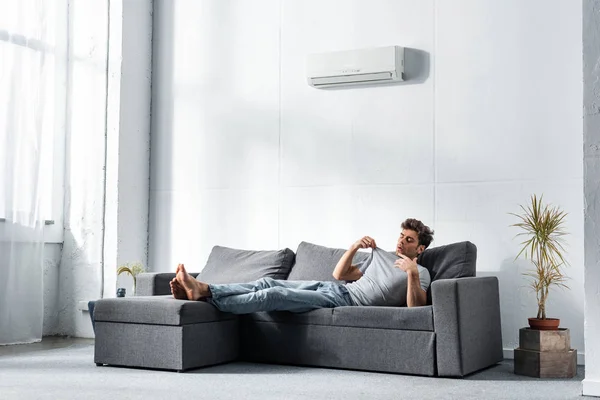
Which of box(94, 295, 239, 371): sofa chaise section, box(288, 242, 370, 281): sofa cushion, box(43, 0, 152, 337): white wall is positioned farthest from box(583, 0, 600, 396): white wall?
box(43, 0, 152, 337): white wall

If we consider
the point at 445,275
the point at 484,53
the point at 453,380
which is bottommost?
the point at 453,380

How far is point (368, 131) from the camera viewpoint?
20.2 feet

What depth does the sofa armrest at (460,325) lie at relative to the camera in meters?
4.66

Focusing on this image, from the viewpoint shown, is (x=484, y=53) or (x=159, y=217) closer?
(x=484, y=53)

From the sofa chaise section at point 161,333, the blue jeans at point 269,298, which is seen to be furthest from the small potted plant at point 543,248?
the sofa chaise section at point 161,333

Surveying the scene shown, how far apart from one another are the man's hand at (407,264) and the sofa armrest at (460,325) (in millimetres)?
263

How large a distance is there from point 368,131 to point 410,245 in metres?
1.17

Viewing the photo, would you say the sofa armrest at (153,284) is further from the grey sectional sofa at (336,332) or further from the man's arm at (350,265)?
the man's arm at (350,265)

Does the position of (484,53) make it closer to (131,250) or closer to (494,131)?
(494,131)

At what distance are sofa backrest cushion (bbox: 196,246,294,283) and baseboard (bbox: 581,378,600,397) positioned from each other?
2302 mm

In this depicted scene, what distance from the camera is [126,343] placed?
16.5 feet

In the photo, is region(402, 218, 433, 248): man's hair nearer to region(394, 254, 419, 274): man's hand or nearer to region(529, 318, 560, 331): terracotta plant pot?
region(394, 254, 419, 274): man's hand

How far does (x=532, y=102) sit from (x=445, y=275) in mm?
1354

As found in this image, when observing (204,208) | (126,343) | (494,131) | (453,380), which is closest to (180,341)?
(126,343)
